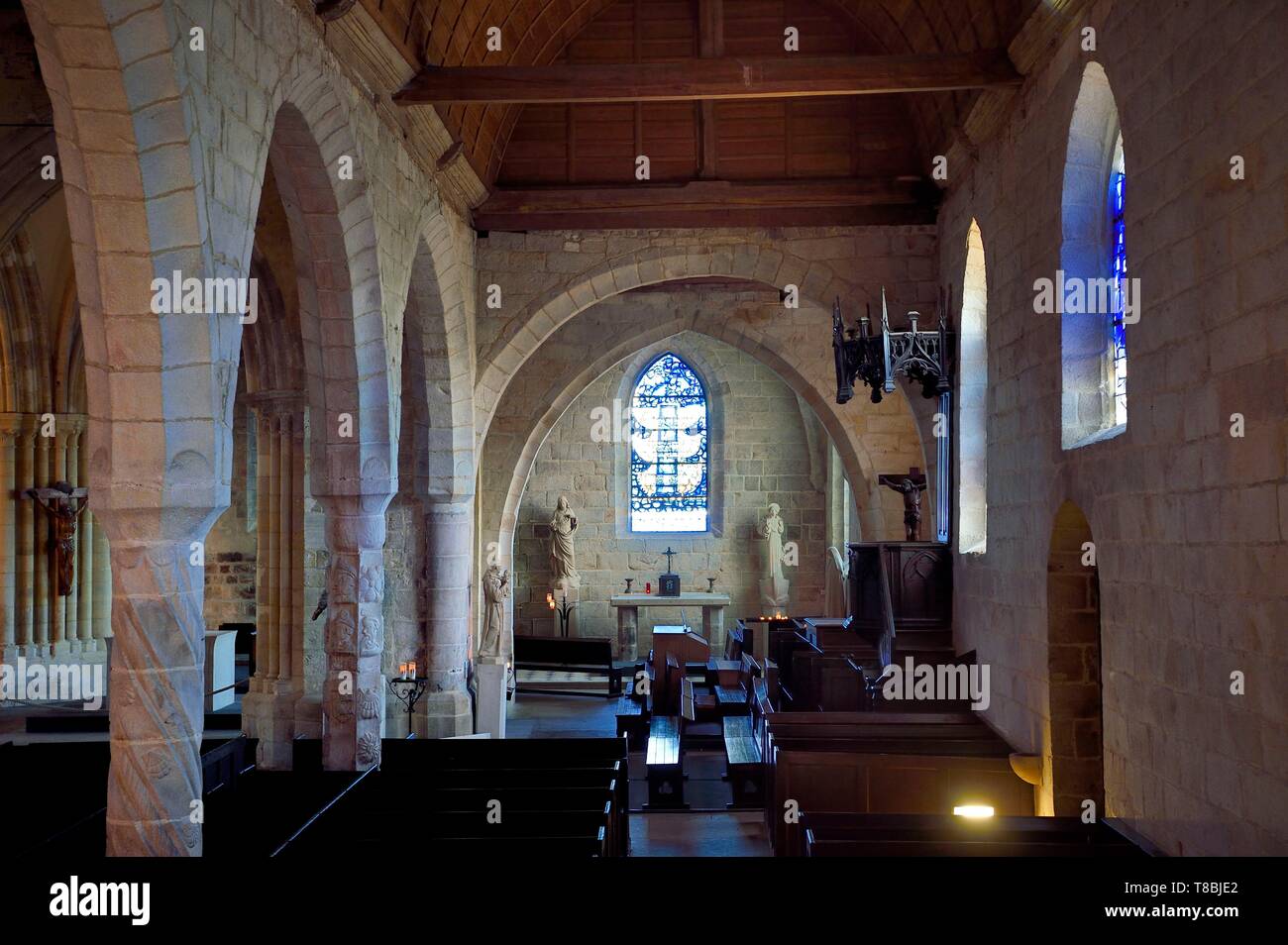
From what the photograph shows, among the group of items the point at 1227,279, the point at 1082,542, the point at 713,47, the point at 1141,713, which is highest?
the point at 713,47

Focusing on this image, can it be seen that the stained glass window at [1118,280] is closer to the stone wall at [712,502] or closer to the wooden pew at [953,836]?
the wooden pew at [953,836]

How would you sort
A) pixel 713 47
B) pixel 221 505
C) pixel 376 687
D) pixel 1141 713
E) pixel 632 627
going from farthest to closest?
pixel 632 627, pixel 713 47, pixel 376 687, pixel 1141 713, pixel 221 505

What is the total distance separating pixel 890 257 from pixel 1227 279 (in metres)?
7.09

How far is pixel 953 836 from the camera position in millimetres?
5887

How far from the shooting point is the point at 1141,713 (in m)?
6.14

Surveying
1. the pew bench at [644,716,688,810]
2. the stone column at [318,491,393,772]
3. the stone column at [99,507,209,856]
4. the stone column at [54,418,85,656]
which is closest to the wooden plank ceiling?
the stone column at [318,491,393,772]

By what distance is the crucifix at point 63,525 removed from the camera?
13.0 meters

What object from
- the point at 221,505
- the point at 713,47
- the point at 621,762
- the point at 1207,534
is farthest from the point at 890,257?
the point at 221,505

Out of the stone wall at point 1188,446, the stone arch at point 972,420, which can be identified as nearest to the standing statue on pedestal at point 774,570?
the stone arch at point 972,420

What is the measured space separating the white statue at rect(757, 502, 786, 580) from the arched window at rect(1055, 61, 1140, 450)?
1188 cm

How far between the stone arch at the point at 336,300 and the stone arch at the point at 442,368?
94.1 inches

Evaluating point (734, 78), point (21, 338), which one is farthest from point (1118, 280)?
point (21, 338)
